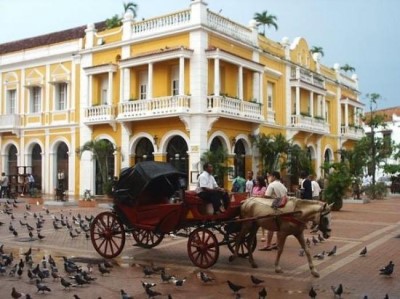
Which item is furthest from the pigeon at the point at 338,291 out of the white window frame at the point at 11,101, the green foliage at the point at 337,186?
the white window frame at the point at 11,101

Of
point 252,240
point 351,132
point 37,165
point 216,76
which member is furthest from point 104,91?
point 351,132

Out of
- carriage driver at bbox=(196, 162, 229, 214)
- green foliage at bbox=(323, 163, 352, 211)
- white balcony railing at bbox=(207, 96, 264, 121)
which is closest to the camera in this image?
carriage driver at bbox=(196, 162, 229, 214)

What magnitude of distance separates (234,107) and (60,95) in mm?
12219

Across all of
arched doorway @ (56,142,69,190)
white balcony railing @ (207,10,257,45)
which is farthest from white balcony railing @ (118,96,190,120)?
arched doorway @ (56,142,69,190)

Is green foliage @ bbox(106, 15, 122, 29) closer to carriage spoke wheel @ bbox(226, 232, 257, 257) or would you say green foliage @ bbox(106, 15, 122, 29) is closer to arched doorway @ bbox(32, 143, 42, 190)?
arched doorway @ bbox(32, 143, 42, 190)

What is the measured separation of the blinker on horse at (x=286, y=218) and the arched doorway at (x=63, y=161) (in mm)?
23141

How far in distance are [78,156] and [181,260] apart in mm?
20616

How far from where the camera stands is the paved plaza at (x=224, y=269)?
26.4 ft

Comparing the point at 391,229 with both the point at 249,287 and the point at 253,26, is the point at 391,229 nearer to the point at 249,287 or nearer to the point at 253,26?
the point at 249,287

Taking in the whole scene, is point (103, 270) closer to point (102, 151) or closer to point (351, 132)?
point (102, 151)

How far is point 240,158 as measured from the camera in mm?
28297

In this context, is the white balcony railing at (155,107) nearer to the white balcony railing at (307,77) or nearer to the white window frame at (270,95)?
the white window frame at (270,95)

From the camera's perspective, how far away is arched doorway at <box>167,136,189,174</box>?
85.5 ft

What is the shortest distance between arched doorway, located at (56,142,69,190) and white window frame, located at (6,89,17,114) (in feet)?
15.4
